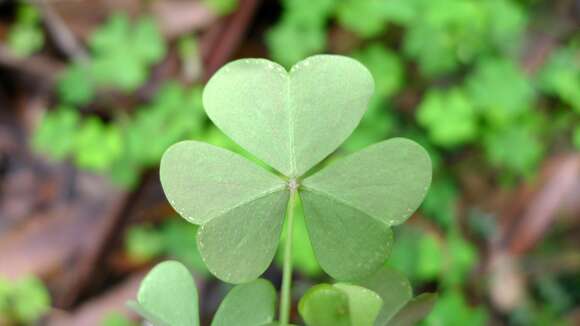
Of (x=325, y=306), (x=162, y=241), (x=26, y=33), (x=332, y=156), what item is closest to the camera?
(x=325, y=306)

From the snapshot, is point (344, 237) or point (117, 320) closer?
point (344, 237)

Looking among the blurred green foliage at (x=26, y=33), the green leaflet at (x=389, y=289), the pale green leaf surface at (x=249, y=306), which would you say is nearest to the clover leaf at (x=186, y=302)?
the pale green leaf surface at (x=249, y=306)

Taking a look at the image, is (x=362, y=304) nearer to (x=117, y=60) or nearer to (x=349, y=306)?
(x=349, y=306)

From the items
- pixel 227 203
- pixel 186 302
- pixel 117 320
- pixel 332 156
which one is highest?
pixel 227 203

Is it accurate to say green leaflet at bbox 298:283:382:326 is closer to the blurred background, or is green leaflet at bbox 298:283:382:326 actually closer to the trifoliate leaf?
the trifoliate leaf

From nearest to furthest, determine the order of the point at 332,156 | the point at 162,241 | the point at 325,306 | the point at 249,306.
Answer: the point at 325,306 < the point at 249,306 < the point at 332,156 < the point at 162,241

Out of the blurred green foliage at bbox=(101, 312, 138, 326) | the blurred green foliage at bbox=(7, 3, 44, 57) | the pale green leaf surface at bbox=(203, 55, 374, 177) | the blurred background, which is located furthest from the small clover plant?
the blurred green foliage at bbox=(7, 3, 44, 57)

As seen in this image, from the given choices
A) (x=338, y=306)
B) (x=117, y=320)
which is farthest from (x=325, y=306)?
(x=117, y=320)
